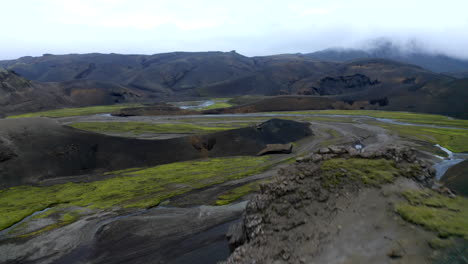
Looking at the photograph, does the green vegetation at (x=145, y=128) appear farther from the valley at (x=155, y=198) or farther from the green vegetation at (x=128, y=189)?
the green vegetation at (x=128, y=189)

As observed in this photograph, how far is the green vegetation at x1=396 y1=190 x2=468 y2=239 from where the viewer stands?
46.8 feet

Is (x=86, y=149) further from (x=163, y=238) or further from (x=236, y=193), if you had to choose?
(x=163, y=238)

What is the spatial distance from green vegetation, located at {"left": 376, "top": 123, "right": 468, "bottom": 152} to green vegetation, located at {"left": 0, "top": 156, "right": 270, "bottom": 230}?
39551 millimetres

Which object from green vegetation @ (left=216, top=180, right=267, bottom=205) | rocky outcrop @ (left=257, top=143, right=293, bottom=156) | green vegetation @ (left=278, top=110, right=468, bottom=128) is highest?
green vegetation @ (left=216, top=180, right=267, bottom=205)

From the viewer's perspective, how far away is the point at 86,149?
5769 cm

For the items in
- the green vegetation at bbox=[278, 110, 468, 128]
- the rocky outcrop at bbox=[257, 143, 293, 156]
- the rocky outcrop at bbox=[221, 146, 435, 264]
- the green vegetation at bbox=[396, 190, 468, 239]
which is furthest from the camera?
the green vegetation at bbox=[278, 110, 468, 128]

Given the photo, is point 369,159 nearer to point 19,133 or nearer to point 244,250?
point 244,250

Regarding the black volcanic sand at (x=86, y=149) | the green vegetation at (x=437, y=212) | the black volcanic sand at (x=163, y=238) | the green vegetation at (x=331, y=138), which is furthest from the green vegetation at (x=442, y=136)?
the black volcanic sand at (x=163, y=238)

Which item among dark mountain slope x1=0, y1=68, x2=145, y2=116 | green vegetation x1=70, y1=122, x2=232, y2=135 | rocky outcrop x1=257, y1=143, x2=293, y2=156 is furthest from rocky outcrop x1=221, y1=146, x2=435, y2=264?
dark mountain slope x1=0, y1=68, x2=145, y2=116

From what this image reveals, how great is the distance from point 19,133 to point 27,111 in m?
107

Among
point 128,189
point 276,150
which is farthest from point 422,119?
point 128,189

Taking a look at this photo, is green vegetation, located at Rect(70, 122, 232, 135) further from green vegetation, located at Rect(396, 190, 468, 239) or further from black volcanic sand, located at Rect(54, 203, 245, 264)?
green vegetation, located at Rect(396, 190, 468, 239)

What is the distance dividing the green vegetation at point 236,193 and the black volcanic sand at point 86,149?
946 inches

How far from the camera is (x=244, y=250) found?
59.6 feet
